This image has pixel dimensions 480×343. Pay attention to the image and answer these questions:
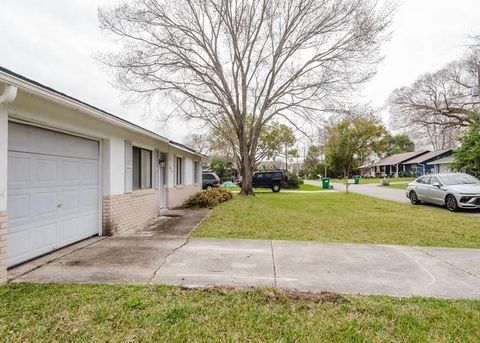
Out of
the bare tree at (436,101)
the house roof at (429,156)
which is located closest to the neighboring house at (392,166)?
the house roof at (429,156)

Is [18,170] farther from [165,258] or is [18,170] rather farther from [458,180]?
[458,180]

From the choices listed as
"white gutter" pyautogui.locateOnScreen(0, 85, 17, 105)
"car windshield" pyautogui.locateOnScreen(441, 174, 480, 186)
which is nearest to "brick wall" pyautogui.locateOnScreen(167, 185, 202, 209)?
"white gutter" pyautogui.locateOnScreen(0, 85, 17, 105)

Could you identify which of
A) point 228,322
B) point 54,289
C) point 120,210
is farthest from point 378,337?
point 120,210

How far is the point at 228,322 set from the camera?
2928mm

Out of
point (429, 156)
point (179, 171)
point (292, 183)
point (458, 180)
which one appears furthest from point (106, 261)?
point (429, 156)

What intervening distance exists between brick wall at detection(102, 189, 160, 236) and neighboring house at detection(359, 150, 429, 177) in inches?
2051

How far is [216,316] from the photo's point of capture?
303 cm

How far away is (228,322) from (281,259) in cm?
233

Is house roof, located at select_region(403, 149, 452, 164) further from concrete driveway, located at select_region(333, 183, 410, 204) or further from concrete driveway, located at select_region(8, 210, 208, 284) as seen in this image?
concrete driveway, located at select_region(8, 210, 208, 284)

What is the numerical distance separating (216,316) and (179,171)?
1177cm

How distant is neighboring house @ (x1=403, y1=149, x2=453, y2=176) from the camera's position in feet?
130

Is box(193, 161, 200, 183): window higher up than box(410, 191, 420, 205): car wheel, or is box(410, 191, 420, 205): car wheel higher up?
box(193, 161, 200, 183): window

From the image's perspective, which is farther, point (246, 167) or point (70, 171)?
point (246, 167)

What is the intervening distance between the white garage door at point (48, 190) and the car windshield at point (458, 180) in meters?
13.4
